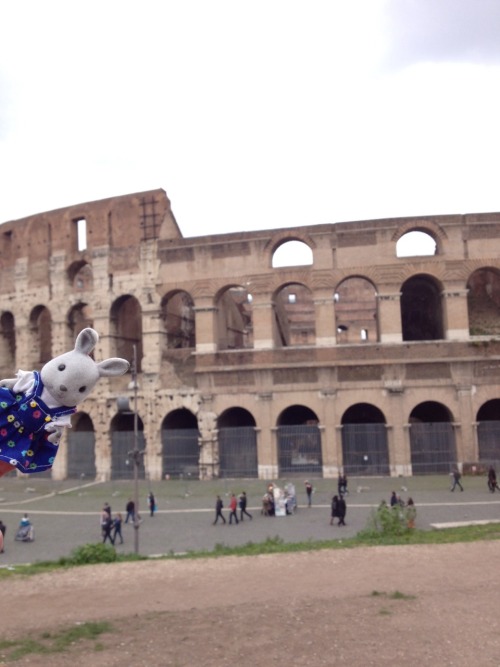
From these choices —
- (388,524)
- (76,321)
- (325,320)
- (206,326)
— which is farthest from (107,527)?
(76,321)

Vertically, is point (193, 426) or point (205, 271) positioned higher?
point (205, 271)

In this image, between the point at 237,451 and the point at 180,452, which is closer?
the point at 237,451

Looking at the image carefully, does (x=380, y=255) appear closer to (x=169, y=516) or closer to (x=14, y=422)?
(x=169, y=516)

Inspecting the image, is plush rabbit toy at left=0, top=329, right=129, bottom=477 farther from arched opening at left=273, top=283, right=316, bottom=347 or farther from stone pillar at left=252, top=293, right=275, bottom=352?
arched opening at left=273, top=283, right=316, bottom=347

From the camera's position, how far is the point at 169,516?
56.2 ft

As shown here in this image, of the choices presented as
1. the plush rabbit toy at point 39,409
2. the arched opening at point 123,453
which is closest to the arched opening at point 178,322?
the arched opening at point 123,453

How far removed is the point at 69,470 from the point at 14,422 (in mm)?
22058

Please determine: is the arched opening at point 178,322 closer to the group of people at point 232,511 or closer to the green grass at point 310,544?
the group of people at point 232,511

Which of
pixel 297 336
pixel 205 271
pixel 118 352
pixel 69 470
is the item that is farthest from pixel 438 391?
pixel 297 336

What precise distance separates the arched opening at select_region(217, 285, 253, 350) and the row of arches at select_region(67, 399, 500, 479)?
3.53m

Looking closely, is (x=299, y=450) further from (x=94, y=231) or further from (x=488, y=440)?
(x=94, y=231)

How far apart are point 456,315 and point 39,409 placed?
64.3 ft

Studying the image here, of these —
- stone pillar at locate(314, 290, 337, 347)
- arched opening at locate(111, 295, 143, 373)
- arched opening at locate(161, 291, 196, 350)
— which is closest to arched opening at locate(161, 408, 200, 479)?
arched opening at locate(111, 295, 143, 373)

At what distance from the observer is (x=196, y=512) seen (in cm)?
1759
